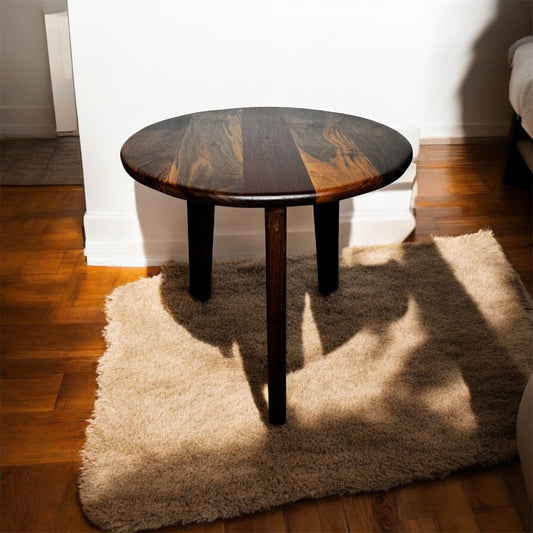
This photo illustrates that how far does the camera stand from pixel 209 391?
1.46 m

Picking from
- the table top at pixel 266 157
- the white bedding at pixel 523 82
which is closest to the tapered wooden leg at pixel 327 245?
the table top at pixel 266 157

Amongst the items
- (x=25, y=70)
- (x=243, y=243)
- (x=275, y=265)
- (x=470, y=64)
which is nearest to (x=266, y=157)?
(x=275, y=265)

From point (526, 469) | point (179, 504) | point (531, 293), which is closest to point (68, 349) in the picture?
point (179, 504)

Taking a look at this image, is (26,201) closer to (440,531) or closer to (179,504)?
(179,504)

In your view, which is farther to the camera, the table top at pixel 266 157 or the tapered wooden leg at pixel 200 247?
the tapered wooden leg at pixel 200 247

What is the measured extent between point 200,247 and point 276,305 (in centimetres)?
51

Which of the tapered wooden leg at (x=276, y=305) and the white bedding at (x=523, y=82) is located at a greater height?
the white bedding at (x=523, y=82)

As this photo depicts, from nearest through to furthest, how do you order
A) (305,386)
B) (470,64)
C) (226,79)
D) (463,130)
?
1. (305,386)
2. (226,79)
3. (470,64)
4. (463,130)

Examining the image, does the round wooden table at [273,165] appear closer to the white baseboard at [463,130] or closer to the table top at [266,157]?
the table top at [266,157]

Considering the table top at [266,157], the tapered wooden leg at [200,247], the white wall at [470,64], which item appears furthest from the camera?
the white wall at [470,64]

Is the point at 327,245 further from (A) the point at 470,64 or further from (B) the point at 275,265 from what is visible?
(A) the point at 470,64

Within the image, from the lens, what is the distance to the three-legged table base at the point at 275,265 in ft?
3.97

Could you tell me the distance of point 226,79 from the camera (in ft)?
6.10

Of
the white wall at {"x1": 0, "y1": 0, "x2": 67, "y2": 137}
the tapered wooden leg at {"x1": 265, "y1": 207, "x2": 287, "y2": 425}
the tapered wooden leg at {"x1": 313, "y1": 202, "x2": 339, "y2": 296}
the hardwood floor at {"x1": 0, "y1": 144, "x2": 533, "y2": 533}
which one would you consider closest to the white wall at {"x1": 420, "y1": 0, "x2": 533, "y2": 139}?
the hardwood floor at {"x1": 0, "y1": 144, "x2": 533, "y2": 533}
